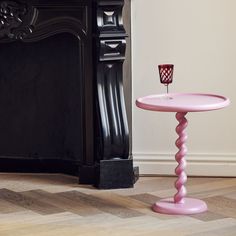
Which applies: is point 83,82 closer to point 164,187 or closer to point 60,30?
point 60,30

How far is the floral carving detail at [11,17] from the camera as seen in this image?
3.21 m

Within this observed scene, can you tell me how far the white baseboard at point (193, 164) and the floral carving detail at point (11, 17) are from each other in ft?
2.99

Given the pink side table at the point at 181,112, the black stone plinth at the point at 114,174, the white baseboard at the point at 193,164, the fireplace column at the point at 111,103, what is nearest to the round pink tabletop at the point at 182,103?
the pink side table at the point at 181,112

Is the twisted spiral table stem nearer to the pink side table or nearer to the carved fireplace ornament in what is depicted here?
the pink side table

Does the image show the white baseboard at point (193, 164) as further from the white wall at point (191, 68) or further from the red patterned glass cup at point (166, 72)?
the red patterned glass cup at point (166, 72)

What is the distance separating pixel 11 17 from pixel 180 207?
1.22m

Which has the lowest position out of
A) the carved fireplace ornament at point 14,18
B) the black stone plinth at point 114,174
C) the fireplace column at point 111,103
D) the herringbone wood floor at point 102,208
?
the herringbone wood floor at point 102,208

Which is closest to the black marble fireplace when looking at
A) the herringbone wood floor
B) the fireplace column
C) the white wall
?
the fireplace column

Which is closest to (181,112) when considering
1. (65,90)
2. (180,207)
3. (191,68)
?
(180,207)

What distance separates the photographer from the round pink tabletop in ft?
8.74

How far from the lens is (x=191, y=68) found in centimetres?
346

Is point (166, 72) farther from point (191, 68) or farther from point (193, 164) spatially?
point (193, 164)

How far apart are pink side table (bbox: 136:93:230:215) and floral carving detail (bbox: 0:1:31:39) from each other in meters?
0.79

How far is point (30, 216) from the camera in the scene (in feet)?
9.12
